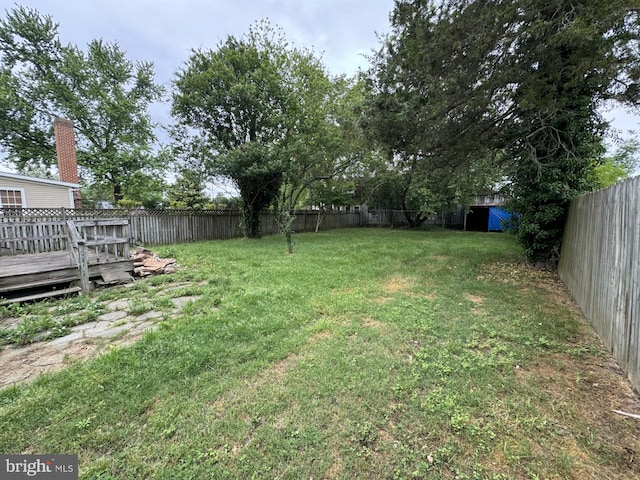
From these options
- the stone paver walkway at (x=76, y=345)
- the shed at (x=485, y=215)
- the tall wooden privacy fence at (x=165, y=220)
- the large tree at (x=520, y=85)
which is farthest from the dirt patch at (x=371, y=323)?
the shed at (x=485, y=215)

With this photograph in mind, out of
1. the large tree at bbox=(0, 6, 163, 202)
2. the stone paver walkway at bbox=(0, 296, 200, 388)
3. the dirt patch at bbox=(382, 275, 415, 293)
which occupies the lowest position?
the dirt patch at bbox=(382, 275, 415, 293)

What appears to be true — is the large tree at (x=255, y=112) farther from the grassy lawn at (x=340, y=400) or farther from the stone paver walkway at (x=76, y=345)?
the grassy lawn at (x=340, y=400)

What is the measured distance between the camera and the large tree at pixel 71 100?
14023 mm

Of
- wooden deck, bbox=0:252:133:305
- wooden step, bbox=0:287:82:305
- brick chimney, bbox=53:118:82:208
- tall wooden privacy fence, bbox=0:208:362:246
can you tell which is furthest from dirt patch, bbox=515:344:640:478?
brick chimney, bbox=53:118:82:208

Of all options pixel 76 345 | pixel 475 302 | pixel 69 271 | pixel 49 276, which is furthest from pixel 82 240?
pixel 475 302

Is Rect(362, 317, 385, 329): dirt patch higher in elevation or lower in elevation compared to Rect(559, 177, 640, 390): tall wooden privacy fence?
lower

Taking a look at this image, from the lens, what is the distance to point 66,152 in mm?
11617

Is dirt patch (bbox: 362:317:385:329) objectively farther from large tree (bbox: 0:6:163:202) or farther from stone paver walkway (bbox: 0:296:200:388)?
large tree (bbox: 0:6:163:202)

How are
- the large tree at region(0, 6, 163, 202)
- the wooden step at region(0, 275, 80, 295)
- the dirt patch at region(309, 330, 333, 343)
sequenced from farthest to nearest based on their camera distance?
the large tree at region(0, 6, 163, 202) → the wooden step at region(0, 275, 80, 295) → the dirt patch at region(309, 330, 333, 343)

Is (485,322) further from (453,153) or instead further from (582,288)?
(453,153)

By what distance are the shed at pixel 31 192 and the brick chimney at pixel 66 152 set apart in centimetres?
109

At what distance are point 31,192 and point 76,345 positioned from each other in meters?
10.6

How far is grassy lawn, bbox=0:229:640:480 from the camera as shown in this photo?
1492 mm

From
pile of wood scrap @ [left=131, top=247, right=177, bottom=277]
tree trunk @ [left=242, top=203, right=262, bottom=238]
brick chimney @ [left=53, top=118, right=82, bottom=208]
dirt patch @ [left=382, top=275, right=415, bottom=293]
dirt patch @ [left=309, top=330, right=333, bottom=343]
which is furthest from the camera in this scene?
tree trunk @ [left=242, top=203, right=262, bottom=238]
